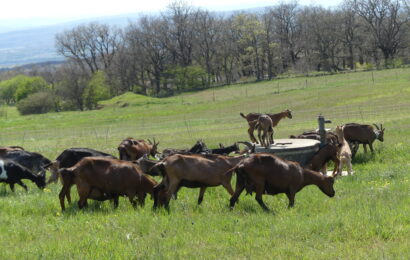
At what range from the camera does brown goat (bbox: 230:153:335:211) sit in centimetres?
1072

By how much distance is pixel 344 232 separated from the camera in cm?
864

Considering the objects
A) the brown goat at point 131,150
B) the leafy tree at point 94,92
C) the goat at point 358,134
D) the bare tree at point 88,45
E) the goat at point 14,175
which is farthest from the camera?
the bare tree at point 88,45

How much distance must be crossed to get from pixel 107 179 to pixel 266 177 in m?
3.06

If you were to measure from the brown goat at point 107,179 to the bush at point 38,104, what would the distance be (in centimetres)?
Answer: 7653

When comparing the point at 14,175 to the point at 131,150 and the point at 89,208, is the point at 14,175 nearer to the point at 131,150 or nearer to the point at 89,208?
the point at 131,150

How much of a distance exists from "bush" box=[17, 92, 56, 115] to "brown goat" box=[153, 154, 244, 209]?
76799 mm

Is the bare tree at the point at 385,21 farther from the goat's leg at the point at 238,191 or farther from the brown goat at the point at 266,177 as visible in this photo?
the goat's leg at the point at 238,191

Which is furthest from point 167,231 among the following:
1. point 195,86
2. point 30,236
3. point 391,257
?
point 195,86

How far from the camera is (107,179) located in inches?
442

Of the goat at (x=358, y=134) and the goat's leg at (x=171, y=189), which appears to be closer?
the goat's leg at (x=171, y=189)

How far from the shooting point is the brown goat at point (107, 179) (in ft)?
36.8

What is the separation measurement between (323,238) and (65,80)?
3365 inches

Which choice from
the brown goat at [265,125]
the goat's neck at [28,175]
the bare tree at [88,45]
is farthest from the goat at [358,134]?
the bare tree at [88,45]

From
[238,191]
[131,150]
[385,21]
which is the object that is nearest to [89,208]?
[238,191]
